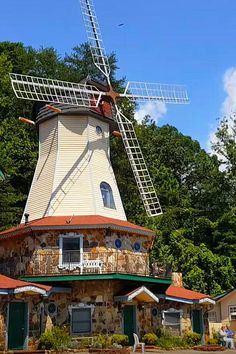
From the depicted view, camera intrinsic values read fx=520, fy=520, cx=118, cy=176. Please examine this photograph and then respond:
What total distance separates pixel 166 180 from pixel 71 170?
794 inches

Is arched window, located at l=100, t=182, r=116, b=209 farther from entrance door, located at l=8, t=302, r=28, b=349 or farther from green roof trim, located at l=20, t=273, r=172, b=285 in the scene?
entrance door, located at l=8, t=302, r=28, b=349

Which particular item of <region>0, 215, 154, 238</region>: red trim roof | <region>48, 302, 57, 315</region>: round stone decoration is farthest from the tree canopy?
<region>48, 302, 57, 315</region>: round stone decoration

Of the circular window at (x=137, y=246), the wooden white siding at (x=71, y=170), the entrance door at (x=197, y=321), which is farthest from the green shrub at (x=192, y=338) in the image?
the wooden white siding at (x=71, y=170)

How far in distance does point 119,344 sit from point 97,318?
1661mm

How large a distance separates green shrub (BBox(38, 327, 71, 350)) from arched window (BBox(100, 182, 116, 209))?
7067 millimetres

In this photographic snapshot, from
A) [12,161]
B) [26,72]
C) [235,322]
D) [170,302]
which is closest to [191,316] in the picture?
[170,302]

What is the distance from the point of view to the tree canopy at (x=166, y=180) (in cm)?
3544

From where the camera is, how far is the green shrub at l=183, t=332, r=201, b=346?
931 inches

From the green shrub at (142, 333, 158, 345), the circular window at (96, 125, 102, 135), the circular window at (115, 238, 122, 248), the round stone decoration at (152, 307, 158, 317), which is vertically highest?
the circular window at (96, 125, 102, 135)

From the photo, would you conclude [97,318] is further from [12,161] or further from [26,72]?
[26,72]

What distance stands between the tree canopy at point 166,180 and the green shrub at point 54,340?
10.3m

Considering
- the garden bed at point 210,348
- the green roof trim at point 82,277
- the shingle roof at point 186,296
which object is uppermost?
the green roof trim at point 82,277

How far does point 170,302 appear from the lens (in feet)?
81.7

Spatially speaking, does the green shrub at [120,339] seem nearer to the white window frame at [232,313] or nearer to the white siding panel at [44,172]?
the white siding panel at [44,172]
